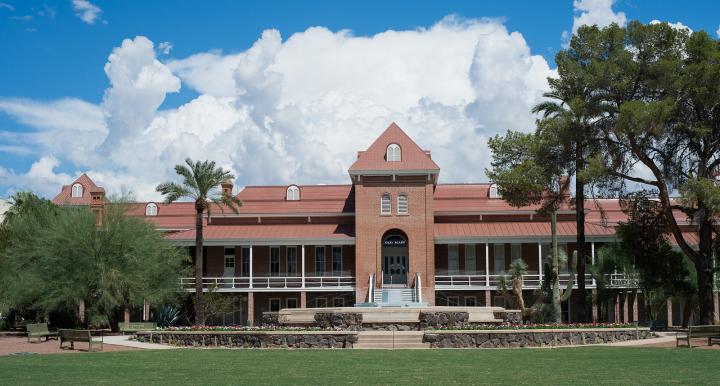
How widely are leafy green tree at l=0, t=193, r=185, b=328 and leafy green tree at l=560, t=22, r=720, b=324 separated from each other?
2262cm

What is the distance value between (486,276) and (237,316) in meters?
15.7

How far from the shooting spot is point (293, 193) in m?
55.9

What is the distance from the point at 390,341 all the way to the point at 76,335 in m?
10.6

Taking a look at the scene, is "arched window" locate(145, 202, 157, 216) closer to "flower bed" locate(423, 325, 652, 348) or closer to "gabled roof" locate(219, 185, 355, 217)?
"gabled roof" locate(219, 185, 355, 217)

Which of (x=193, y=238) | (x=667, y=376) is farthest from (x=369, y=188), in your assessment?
(x=667, y=376)

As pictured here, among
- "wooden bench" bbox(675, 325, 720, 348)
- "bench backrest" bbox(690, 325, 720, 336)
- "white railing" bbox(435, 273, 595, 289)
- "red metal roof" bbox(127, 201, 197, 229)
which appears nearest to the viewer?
"wooden bench" bbox(675, 325, 720, 348)

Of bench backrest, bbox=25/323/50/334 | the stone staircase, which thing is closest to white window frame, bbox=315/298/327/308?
bench backrest, bbox=25/323/50/334

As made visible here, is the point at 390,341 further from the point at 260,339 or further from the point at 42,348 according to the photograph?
the point at 42,348

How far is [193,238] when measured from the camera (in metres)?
50.4

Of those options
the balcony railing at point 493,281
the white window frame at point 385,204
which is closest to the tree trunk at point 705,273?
the balcony railing at point 493,281

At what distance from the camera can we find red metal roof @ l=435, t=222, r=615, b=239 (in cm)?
4909

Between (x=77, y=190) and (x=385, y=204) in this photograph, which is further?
(x=77, y=190)

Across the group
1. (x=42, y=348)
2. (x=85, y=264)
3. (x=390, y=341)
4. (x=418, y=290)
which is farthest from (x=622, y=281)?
(x=42, y=348)

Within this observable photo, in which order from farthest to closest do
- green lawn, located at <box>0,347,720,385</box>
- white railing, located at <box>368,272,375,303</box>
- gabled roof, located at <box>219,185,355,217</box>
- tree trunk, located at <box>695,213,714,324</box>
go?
gabled roof, located at <box>219,185,355,217</box> < white railing, located at <box>368,272,375,303</box> < tree trunk, located at <box>695,213,714,324</box> < green lawn, located at <box>0,347,720,385</box>
